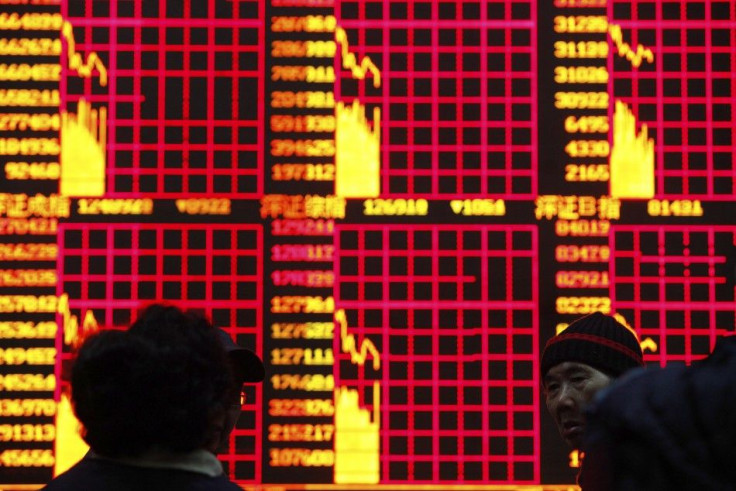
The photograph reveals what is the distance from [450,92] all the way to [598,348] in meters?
0.98

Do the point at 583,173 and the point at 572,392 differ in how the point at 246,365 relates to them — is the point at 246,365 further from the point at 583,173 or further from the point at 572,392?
the point at 583,173

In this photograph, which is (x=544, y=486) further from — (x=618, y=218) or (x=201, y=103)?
(x=201, y=103)

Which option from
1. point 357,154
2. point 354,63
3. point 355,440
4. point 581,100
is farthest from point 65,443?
point 581,100

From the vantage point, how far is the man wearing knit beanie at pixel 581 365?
2.27 meters

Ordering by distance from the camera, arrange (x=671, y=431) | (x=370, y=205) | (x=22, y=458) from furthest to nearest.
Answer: (x=370, y=205) → (x=22, y=458) → (x=671, y=431)

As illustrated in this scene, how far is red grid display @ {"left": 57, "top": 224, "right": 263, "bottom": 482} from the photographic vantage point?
9.59ft

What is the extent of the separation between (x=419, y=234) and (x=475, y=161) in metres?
0.25

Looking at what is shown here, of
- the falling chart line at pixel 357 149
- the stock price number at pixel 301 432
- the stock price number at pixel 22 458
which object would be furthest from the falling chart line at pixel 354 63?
the stock price number at pixel 22 458

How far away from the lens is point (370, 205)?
2.98 metres

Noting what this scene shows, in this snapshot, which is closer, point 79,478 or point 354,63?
point 79,478

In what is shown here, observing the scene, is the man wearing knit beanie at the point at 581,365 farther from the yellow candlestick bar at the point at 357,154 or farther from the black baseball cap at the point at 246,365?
the yellow candlestick bar at the point at 357,154

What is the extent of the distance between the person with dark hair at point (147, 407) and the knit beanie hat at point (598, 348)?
1074 mm

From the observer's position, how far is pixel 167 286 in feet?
9.61

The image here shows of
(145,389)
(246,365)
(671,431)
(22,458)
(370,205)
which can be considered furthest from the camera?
(370,205)
